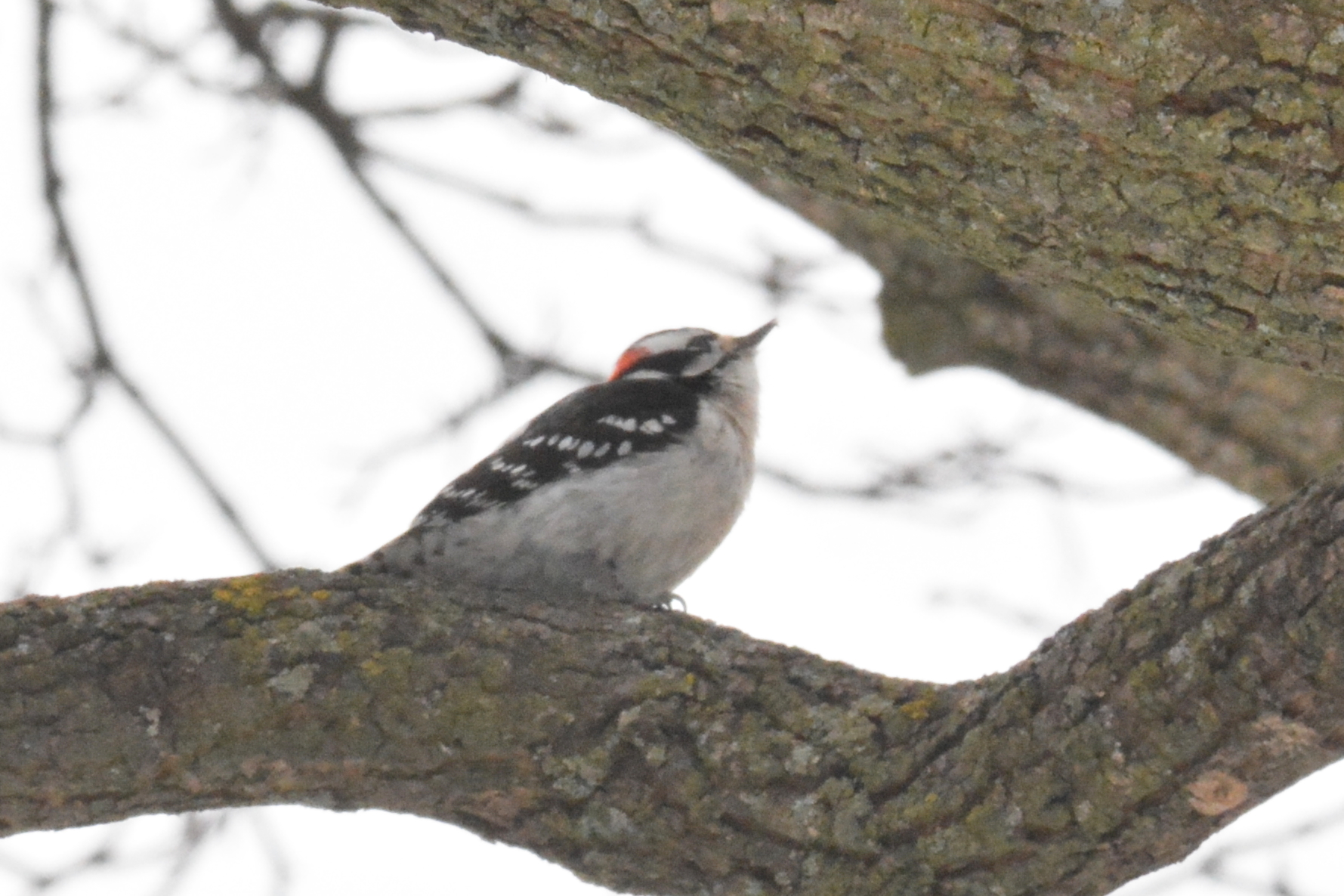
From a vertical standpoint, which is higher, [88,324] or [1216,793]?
[88,324]

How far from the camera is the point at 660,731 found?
339 centimetres

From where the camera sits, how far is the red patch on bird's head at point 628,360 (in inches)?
266

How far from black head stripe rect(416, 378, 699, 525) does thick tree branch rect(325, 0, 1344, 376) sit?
227 cm

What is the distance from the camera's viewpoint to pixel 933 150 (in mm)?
2682

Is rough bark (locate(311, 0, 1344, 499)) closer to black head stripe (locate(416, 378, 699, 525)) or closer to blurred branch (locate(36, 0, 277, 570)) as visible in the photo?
black head stripe (locate(416, 378, 699, 525))

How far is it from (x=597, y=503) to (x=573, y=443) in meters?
0.39

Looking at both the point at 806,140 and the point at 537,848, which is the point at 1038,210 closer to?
the point at 806,140

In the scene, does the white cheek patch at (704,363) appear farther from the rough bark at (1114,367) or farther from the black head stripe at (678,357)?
the rough bark at (1114,367)

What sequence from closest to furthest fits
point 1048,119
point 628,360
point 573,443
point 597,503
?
point 1048,119
point 597,503
point 573,443
point 628,360

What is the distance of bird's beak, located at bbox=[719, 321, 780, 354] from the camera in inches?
251

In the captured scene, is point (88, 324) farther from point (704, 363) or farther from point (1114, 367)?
point (1114, 367)

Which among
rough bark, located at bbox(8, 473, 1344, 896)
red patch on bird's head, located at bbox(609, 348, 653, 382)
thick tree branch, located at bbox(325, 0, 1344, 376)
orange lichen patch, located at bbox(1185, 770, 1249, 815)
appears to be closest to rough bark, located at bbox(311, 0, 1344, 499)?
thick tree branch, located at bbox(325, 0, 1344, 376)

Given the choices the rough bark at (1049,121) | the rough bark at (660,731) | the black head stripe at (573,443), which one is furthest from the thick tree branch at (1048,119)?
the black head stripe at (573,443)

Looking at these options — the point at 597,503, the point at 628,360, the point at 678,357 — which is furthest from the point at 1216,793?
the point at 628,360
